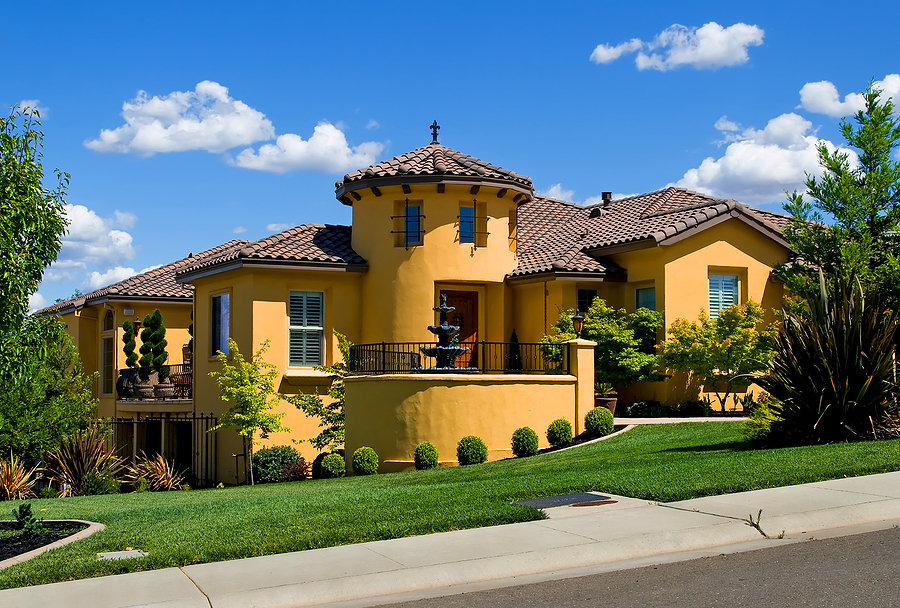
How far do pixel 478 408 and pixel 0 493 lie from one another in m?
10.9

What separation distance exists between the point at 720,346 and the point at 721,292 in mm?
2799

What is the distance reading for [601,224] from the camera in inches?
1170

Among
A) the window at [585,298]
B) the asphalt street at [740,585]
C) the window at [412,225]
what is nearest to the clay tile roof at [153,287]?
the window at [412,225]

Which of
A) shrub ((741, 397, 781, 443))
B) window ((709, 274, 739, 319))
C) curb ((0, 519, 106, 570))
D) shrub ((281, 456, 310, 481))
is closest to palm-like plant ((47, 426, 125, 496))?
shrub ((281, 456, 310, 481))

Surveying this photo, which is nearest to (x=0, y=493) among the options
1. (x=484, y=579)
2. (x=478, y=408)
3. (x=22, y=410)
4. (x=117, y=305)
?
(x=22, y=410)

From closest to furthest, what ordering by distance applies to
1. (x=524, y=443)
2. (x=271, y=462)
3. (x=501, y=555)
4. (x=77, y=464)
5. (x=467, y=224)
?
(x=501, y=555) → (x=524, y=443) → (x=77, y=464) → (x=271, y=462) → (x=467, y=224)

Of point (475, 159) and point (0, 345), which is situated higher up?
point (475, 159)

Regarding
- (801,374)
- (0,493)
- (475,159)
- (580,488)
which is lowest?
(0,493)

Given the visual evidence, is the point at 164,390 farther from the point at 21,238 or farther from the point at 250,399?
the point at 21,238

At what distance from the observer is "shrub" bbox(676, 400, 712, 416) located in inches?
943

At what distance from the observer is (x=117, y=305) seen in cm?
3366

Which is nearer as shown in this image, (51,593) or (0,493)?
(51,593)

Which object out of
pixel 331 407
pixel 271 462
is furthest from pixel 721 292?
pixel 271 462

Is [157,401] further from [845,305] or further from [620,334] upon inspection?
[845,305]
